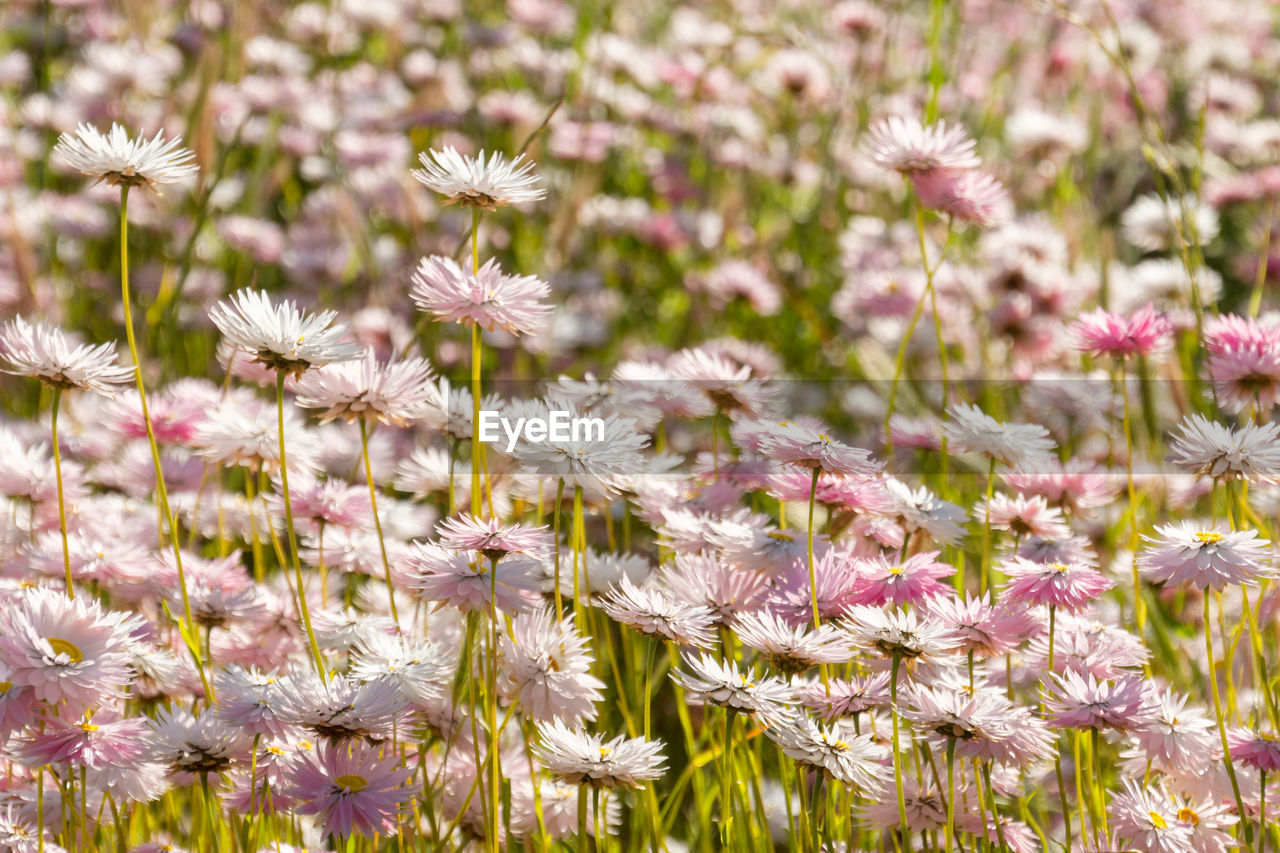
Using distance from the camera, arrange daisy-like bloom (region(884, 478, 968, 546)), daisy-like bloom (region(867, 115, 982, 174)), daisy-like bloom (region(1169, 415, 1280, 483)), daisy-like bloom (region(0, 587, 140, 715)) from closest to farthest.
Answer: daisy-like bloom (region(0, 587, 140, 715))
daisy-like bloom (region(1169, 415, 1280, 483))
daisy-like bloom (region(884, 478, 968, 546))
daisy-like bloom (region(867, 115, 982, 174))

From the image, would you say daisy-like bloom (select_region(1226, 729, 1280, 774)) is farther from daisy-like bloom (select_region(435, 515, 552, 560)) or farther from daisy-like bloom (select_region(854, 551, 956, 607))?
daisy-like bloom (select_region(435, 515, 552, 560))

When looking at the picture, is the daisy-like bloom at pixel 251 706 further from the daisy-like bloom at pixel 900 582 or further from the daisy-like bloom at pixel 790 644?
the daisy-like bloom at pixel 900 582

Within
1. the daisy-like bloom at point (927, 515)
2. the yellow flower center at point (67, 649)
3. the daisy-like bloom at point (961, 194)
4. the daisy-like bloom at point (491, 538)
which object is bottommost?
the yellow flower center at point (67, 649)

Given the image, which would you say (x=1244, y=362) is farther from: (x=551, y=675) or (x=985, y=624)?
(x=551, y=675)

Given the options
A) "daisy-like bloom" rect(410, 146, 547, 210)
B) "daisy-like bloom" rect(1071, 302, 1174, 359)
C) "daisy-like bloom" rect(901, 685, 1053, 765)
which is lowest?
"daisy-like bloom" rect(901, 685, 1053, 765)

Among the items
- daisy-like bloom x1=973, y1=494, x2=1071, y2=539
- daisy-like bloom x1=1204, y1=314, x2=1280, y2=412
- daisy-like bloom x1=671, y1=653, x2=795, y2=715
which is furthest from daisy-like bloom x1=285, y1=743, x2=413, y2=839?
daisy-like bloom x1=1204, y1=314, x2=1280, y2=412

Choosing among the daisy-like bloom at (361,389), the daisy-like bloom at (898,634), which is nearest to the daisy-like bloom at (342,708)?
the daisy-like bloom at (361,389)

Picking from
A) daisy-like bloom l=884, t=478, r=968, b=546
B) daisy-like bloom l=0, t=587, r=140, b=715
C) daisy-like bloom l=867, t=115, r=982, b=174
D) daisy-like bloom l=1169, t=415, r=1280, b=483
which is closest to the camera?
daisy-like bloom l=0, t=587, r=140, b=715
